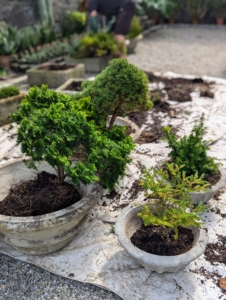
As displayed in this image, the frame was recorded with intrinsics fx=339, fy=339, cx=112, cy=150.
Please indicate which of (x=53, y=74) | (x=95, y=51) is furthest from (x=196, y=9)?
(x=53, y=74)

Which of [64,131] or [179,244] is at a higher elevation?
[64,131]

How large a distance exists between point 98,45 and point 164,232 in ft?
17.8

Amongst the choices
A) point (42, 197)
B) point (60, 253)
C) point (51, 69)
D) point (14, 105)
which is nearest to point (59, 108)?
point (42, 197)

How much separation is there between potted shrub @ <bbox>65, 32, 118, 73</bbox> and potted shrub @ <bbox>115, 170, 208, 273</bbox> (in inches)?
201

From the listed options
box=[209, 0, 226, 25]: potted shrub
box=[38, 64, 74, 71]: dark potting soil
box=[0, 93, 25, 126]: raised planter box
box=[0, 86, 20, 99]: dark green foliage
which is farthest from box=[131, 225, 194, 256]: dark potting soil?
box=[209, 0, 226, 25]: potted shrub

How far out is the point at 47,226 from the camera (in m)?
2.22

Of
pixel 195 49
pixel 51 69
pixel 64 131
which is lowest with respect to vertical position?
pixel 195 49

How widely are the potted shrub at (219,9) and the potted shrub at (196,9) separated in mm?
231

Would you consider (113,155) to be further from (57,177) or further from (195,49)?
(195,49)

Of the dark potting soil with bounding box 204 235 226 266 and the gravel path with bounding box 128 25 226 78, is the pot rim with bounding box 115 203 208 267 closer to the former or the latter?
the dark potting soil with bounding box 204 235 226 266

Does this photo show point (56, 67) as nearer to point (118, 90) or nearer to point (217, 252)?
point (118, 90)

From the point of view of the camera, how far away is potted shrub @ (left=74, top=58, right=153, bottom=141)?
287 cm

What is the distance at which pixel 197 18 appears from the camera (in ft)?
41.9

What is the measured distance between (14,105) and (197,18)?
10356 millimetres
